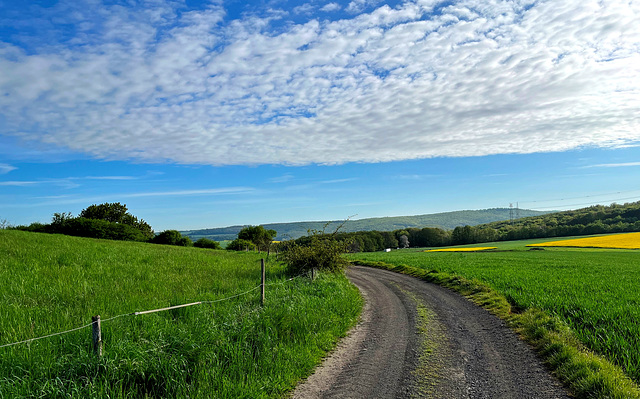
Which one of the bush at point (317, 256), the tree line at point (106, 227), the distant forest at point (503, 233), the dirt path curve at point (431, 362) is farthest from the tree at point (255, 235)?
the dirt path curve at point (431, 362)

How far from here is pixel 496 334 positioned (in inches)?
404

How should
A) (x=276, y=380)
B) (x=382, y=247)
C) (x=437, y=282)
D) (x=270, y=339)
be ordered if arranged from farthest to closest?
1. (x=382, y=247)
2. (x=437, y=282)
3. (x=270, y=339)
4. (x=276, y=380)

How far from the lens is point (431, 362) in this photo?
312 inches

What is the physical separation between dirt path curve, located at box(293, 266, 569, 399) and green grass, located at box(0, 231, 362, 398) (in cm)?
73

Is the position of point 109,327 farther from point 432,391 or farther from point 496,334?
point 496,334

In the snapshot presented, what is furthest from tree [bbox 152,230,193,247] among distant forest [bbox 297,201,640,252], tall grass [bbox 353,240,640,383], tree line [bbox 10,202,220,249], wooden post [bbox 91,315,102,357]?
wooden post [bbox 91,315,102,357]

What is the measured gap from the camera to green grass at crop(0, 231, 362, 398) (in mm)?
5742

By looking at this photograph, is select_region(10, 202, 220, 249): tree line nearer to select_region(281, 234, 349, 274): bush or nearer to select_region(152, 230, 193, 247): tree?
select_region(152, 230, 193, 247): tree

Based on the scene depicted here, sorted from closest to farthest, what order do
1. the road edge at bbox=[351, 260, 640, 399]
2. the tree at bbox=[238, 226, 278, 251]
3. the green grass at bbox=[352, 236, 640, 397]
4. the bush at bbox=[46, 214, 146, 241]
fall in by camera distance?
the road edge at bbox=[351, 260, 640, 399]
the green grass at bbox=[352, 236, 640, 397]
the bush at bbox=[46, 214, 146, 241]
the tree at bbox=[238, 226, 278, 251]

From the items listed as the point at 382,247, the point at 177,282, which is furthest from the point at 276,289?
the point at 382,247

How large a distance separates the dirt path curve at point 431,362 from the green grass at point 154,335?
2.40 feet

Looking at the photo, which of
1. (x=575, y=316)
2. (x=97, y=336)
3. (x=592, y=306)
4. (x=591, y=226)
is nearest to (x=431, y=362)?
(x=575, y=316)

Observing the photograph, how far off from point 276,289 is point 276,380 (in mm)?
6996

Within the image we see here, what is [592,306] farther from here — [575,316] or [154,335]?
[154,335]
